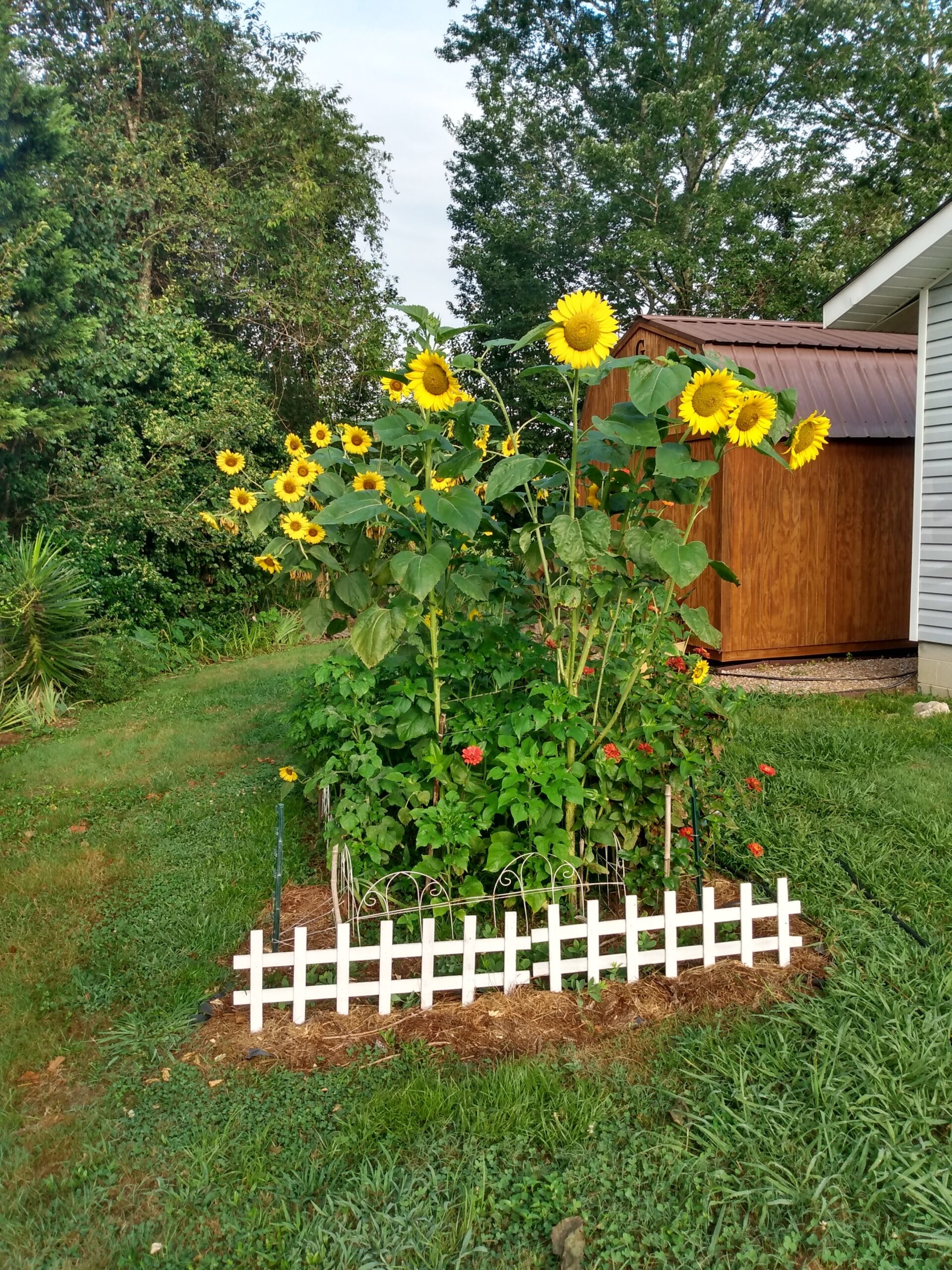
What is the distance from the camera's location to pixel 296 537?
2814mm

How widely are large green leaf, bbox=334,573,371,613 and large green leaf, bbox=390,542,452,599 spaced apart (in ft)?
1.33

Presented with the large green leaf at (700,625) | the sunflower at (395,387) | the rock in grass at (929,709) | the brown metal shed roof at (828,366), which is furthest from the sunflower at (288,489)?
the brown metal shed roof at (828,366)

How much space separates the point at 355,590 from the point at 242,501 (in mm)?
696

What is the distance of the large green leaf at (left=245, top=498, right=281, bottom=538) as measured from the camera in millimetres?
2846

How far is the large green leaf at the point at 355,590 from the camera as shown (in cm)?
280

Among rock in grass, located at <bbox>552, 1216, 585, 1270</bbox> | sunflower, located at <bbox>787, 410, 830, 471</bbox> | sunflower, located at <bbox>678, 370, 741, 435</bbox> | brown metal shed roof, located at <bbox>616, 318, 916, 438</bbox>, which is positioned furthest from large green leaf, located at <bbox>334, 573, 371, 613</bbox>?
brown metal shed roof, located at <bbox>616, 318, 916, 438</bbox>

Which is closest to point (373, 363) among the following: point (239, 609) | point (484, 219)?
point (239, 609)

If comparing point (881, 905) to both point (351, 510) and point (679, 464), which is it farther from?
point (351, 510)

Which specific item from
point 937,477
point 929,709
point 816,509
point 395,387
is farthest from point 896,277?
point 395,387

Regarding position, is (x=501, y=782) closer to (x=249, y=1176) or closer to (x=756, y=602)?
(x=249, y=1176)

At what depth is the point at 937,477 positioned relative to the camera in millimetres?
6008

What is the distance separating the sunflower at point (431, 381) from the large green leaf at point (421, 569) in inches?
15.8

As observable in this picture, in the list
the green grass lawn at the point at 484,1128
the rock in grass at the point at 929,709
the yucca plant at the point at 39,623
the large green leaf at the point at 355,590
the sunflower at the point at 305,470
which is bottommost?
the green grass lawn at the point at 484,1128

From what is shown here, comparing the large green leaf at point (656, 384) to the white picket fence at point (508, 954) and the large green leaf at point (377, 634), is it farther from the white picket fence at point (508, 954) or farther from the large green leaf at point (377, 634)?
the white picket fence at point (508, 954)
